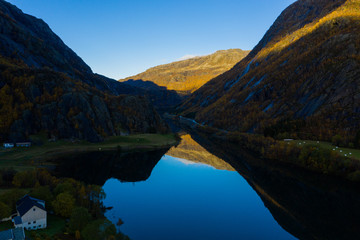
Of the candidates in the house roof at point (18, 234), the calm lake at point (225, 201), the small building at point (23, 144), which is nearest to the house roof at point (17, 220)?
the house roof at point (18, 234)

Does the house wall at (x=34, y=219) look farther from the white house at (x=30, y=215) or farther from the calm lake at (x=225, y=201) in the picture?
the calm lake at (x=225, y=201)

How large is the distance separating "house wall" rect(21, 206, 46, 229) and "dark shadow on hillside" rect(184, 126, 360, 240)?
40.6 meters

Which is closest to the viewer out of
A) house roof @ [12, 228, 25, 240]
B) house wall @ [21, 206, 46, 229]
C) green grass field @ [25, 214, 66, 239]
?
house roof @ [12, 228, 25, 240]

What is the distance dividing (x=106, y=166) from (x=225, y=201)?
44.7 meters

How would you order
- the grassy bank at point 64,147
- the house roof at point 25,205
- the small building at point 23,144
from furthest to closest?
the small building at point 23,144
the grassy bank at point 64,147
the house roof at point 25,205

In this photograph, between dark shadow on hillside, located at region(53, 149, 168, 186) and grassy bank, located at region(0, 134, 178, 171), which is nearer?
dark shadow on hillside, located at region(53, 149, 168, 186)

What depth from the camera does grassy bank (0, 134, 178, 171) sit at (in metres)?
74.8

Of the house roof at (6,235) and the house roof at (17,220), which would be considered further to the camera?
the house roof at (17,220)

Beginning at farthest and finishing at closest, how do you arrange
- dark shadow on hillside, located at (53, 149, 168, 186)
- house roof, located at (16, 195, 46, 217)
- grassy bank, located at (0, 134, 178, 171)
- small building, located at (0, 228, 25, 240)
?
1. grassy bank, located at (0, 134, 178, 171)
2. dark shadow on hillside, located at (53, 149, 168, 186)
3. house roof, located at (16, 195, 46, 217)
4. small building, located at (0, 228, 25, 240)

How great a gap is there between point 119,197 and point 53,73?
93891 mm

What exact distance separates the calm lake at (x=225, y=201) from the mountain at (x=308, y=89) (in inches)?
1055

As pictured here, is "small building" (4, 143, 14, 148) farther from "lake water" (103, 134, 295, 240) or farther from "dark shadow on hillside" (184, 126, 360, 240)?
"dark shadow on hillside" (184, 126, 360, 240)

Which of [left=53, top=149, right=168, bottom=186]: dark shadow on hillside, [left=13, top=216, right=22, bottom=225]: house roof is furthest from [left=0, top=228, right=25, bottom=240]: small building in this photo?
[left=53, top=149, right=168, bottom=186]: dark shadow on hillside

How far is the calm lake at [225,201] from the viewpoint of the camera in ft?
136
